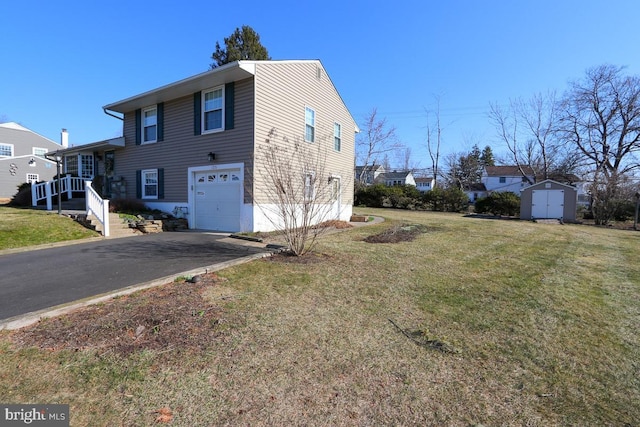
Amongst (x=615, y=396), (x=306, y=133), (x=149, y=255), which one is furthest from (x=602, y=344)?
(x=306, y=133)

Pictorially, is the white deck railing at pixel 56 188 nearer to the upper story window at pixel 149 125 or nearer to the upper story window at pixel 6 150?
the upper story window at pixel 149 125

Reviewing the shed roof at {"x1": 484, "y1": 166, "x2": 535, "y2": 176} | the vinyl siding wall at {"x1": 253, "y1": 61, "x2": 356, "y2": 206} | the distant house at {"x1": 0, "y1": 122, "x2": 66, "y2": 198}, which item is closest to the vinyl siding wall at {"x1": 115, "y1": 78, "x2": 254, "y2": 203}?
the vinyl siding wall at {"x1": 253, "y1": 61, "x2": 356, "y2": 206}

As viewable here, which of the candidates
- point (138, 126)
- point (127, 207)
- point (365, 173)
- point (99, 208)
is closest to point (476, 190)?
point (365, 173)

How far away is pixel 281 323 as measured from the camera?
3.34 meters

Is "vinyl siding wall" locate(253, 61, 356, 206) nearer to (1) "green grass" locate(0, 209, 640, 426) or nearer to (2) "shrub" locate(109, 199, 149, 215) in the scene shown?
(2) "shrub" locate(109, 199, 149, 215)

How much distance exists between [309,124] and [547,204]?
17.5m

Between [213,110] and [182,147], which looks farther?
[182,147]

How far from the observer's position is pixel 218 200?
10.9 meters

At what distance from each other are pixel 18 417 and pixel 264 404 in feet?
5.45

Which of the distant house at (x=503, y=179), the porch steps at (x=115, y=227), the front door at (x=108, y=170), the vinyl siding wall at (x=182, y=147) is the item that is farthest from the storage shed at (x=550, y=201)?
the distant house at (x=503, y=179)

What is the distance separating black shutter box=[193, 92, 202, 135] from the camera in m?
10.9

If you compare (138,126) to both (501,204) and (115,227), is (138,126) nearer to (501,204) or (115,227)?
(115,227)

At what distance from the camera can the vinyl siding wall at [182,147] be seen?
988 cm

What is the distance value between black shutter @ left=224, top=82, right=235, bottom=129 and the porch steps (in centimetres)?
471
